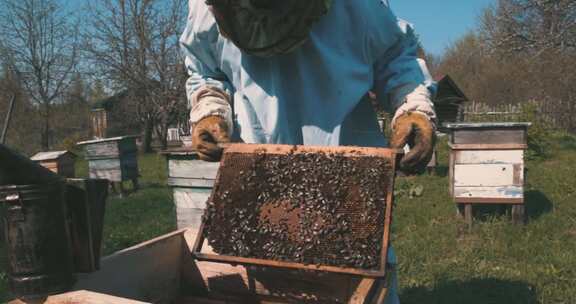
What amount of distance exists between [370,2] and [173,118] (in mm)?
20100

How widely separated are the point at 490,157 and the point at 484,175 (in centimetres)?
21

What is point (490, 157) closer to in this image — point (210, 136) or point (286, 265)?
point (210, 136)

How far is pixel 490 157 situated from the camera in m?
5.18

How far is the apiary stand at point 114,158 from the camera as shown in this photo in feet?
31.0

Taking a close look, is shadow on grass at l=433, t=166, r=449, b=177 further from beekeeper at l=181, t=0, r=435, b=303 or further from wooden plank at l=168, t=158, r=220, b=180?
beekeeper at l=181, t=0, r=435, b=303

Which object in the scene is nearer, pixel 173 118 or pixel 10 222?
pixel 10 222

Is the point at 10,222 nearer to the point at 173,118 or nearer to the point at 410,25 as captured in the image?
the point at 410,25

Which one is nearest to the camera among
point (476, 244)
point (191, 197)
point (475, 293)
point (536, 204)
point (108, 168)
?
point (475, 293)

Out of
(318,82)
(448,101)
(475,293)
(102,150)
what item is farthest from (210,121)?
(448,101)

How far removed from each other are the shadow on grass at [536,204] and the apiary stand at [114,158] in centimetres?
712

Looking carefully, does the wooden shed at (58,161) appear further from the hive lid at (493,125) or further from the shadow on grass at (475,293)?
the shadow on grass at (475,293)

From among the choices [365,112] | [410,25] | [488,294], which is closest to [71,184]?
[365,112]

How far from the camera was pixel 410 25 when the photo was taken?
2035mm

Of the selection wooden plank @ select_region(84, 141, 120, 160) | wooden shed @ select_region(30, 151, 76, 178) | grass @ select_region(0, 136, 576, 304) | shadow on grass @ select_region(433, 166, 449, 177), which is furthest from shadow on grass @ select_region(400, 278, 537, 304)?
wooden plank @ select_region(84, 141, 120, 160)
